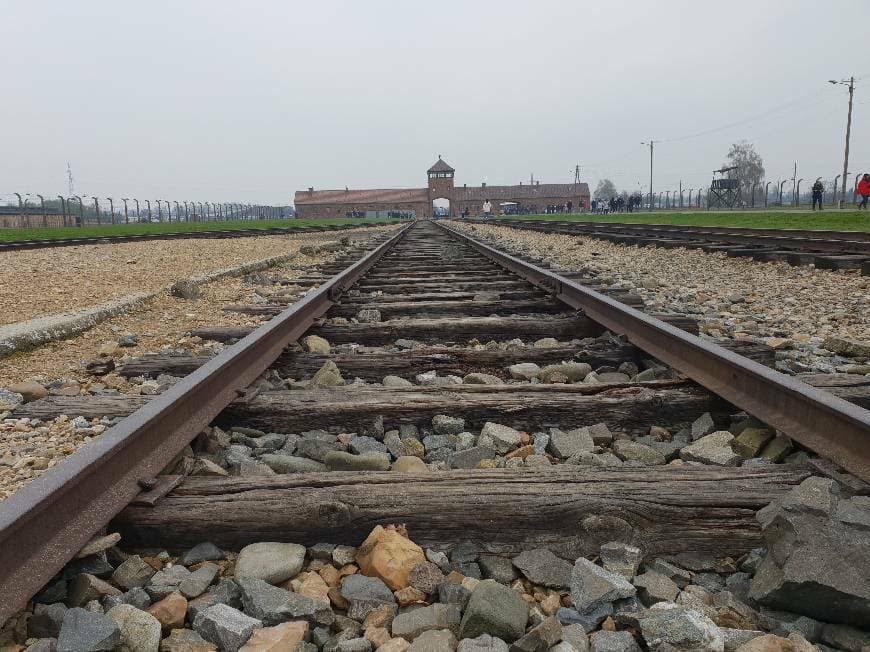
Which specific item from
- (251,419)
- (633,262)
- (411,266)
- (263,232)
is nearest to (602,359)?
(251,419)

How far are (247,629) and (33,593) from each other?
39 centimetres

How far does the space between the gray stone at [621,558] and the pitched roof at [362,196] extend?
9828 cm

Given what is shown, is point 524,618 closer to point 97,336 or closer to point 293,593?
point 293,593

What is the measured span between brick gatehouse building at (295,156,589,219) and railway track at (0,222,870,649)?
95.3 m

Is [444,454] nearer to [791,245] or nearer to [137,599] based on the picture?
[137,599]

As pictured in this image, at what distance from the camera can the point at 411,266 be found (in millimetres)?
8281

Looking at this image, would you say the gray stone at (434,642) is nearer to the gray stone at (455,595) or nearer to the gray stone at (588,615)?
the gray stone at (455,595)

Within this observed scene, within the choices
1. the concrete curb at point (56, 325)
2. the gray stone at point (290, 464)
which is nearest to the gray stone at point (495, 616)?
the gray stone at point (290, 464)

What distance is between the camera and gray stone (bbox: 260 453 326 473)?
6.22 feet

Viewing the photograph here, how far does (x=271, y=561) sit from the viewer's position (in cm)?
142

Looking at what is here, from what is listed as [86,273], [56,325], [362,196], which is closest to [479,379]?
[56,325]

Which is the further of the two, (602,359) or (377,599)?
(602,359)

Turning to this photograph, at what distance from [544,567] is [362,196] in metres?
100

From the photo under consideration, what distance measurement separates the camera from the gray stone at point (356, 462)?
74.4 inches
